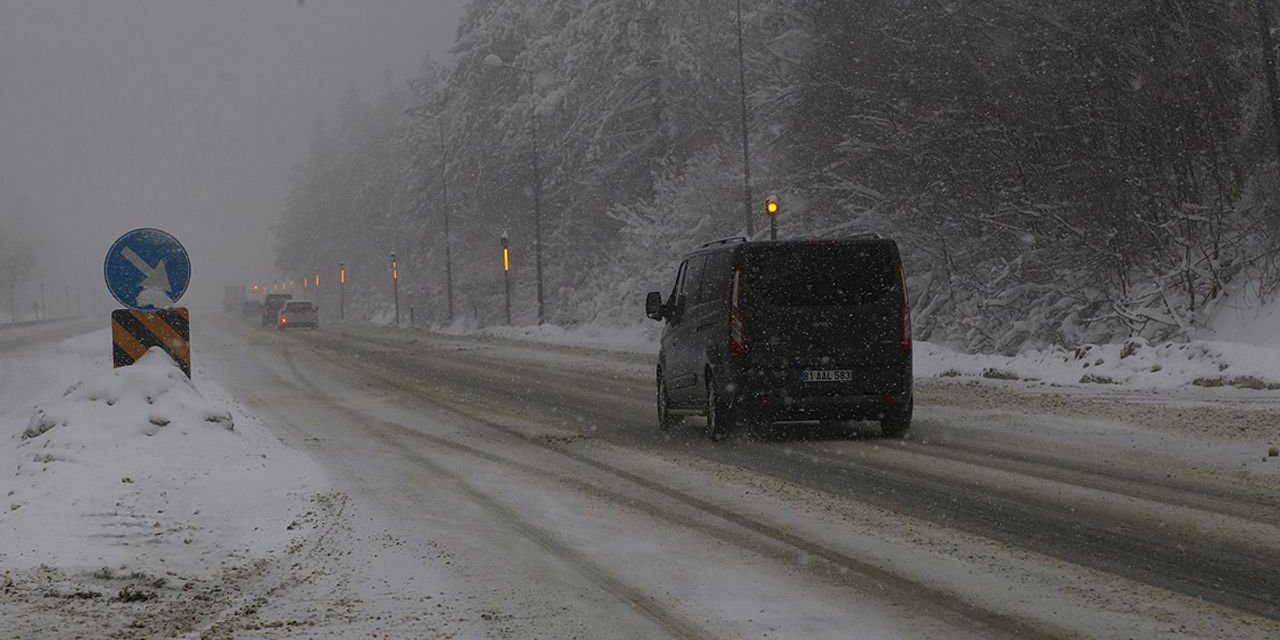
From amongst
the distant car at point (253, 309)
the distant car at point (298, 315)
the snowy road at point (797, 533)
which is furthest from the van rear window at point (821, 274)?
the distant car at point (253, 309)

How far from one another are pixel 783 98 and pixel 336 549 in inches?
1046

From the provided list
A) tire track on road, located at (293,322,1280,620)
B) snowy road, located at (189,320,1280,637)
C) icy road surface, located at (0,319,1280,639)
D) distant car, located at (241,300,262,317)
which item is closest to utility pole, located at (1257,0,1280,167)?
icy road surface, located at (0,319,1280,639)

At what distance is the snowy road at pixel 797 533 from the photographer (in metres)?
5.60

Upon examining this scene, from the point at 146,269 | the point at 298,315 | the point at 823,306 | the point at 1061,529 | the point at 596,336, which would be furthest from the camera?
the point at 298,315

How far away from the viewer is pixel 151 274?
12.8 meters

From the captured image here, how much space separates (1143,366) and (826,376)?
23.3 ft

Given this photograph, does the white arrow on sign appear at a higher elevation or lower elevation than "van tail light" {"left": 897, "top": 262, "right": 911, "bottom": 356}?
higher

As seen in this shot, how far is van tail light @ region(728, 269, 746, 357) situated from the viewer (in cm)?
1290

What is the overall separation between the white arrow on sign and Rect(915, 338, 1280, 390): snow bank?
38.2 feet

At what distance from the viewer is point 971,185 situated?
27031mm

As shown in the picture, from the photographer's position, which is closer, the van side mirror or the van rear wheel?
the van side mirror

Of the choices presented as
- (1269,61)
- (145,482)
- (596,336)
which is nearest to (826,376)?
(145,482)

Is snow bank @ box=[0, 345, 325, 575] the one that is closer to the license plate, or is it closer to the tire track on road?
the tire track on road

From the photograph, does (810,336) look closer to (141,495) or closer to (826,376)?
(826,376)
